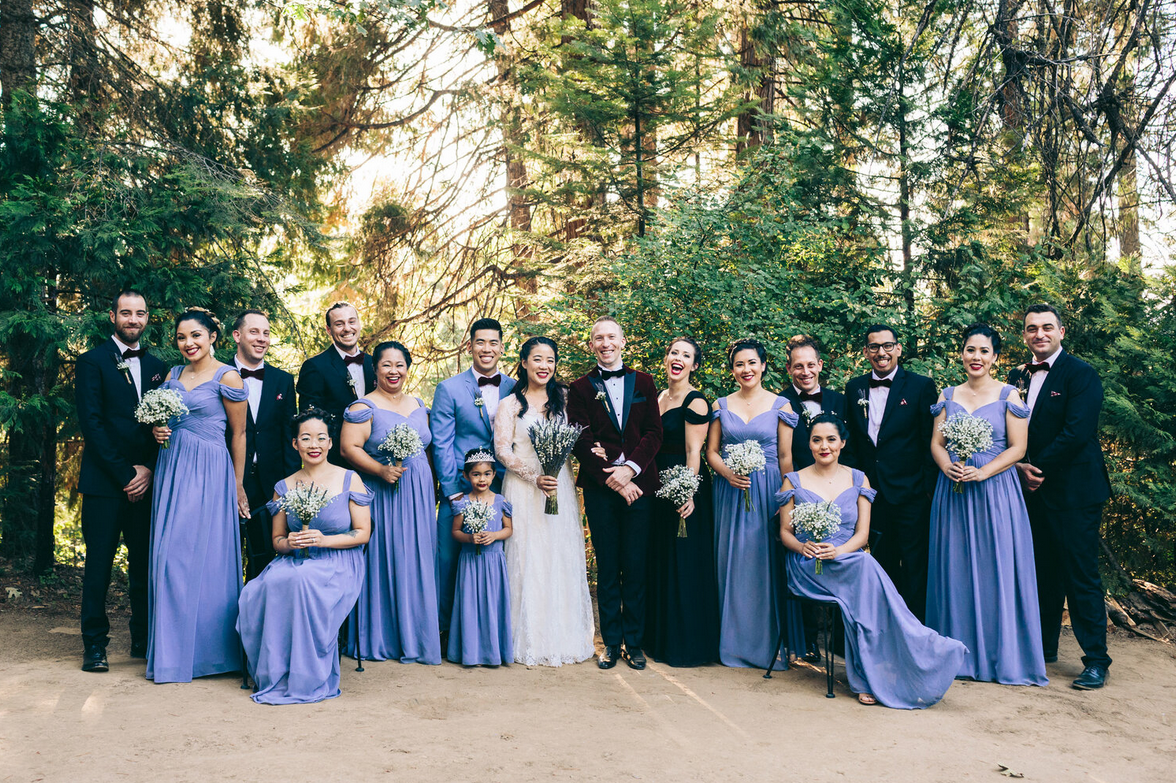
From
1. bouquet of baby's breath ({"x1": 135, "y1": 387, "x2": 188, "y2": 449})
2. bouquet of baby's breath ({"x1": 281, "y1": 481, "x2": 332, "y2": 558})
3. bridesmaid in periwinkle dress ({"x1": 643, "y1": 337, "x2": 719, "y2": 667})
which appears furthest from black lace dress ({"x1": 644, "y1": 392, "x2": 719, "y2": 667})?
bouquet of baby's breath ({"x1": 135, "y1": 387, "x2": 188, "y2": 449})

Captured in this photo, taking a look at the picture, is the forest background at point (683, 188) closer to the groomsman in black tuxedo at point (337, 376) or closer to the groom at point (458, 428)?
the groom at point (458, 428)

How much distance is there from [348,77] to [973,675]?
10275 millimetres

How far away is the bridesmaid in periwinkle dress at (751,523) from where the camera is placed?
18.4 feet

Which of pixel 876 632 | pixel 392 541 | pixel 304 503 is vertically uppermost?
pixel 304 503

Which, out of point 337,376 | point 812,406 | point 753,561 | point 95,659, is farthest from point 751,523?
point 95,659

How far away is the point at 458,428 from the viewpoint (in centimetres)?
590

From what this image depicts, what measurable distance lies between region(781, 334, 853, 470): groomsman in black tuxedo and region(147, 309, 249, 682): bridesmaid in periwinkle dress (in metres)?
3.42

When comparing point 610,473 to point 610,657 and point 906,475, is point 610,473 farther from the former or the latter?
point 906,475

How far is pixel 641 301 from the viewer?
23.9 ft

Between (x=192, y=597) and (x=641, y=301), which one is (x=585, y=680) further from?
(x=641, y=301)

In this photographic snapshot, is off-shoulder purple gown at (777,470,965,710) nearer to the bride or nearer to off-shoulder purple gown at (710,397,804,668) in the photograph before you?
off-shoulder purple gown at (710,397,804,668)

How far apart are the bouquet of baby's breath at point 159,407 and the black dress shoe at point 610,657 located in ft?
9.53

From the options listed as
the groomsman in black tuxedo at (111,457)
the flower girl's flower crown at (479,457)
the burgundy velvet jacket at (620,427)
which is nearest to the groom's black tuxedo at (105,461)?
the groomsman in black tuxedo at (111,457)

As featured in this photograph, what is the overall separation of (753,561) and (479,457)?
1.86 meters
